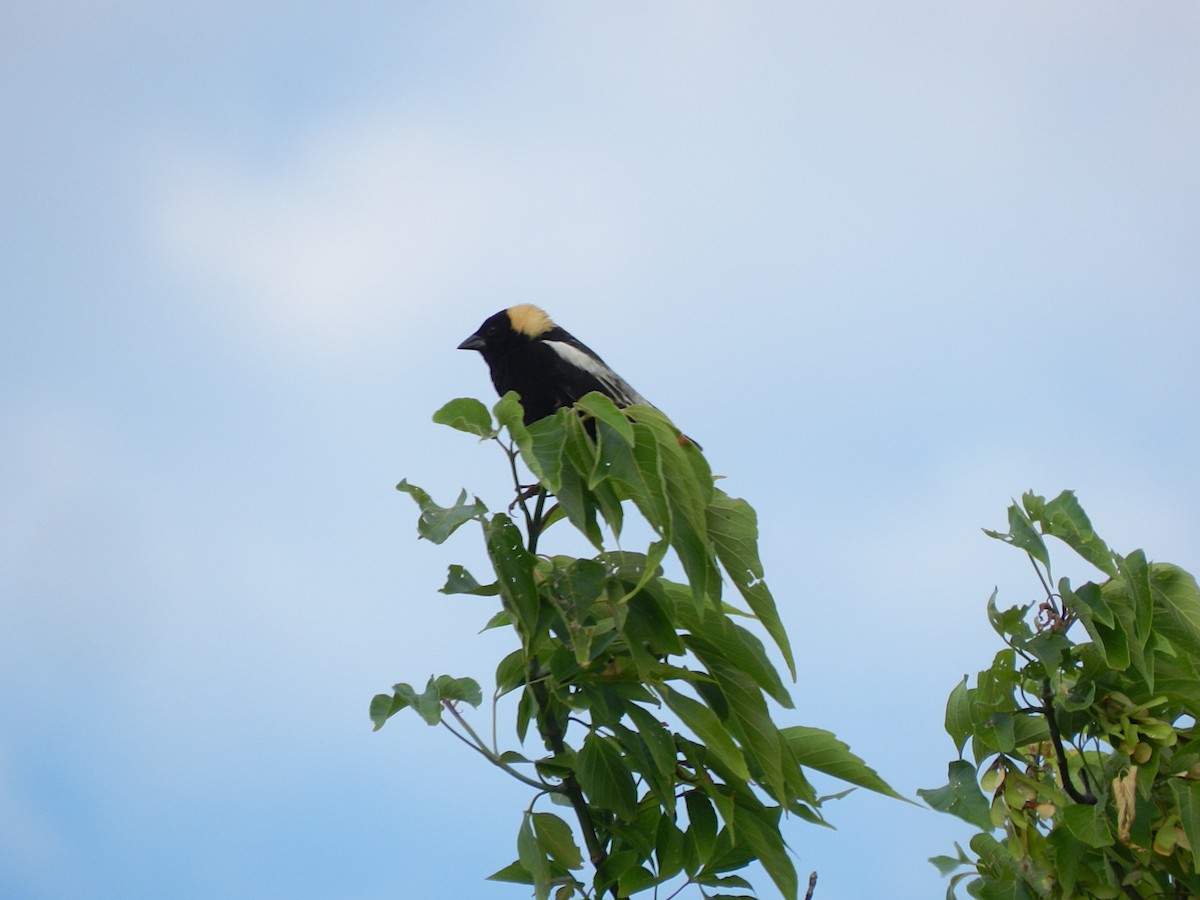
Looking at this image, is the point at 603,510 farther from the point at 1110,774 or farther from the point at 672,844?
the point at 1110,774

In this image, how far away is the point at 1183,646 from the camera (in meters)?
2.69

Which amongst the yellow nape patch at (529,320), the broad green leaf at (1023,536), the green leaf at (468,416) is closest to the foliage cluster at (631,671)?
the green leaf at (468,416)

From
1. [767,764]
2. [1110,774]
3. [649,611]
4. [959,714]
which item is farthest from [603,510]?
[1110,774]

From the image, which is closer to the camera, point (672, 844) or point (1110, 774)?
point (672, 844)

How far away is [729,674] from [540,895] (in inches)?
22.6

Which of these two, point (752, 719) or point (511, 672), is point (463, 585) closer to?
point (511, 672)

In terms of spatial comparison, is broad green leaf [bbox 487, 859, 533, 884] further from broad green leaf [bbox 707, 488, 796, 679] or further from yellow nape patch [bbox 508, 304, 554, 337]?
yellow nape patch [bbox 508, 304, 554, 337]

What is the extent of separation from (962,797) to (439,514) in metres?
1.44

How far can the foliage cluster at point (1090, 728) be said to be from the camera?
99.3 inches

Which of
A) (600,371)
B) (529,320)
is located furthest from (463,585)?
(529,320)

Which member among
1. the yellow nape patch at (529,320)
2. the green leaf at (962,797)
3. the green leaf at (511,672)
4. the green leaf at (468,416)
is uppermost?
the yellow nape patch at (529,320)

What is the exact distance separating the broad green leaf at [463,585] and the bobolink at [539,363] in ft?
7.76

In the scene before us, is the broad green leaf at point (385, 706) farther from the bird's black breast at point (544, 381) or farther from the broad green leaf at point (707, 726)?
the bird's black breast at point (544, 381)

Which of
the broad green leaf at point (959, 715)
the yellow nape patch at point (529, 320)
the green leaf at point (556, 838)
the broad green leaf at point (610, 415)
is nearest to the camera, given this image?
the broad green leaf at point (610, 415)
